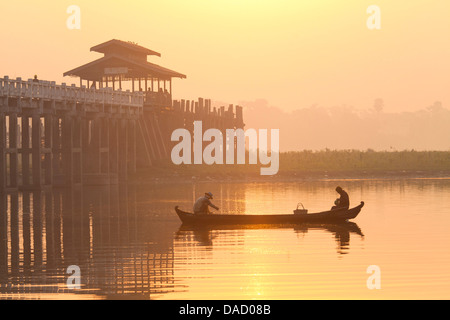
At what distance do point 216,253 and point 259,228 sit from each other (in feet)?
22.1

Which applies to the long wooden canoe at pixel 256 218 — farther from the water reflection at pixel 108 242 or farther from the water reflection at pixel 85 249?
the water reflection at pixel 85 249

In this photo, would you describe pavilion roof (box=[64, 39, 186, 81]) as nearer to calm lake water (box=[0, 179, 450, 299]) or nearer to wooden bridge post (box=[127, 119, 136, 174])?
wooden bridge post (box=[127, 119, 136, 174])

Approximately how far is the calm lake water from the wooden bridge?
718 cm

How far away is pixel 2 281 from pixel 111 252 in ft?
17.2

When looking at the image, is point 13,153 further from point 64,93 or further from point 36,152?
point 64,93

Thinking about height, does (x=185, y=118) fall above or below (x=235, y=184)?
above

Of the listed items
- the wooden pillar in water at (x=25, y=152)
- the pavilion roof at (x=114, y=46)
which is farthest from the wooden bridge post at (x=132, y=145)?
the wooden pillar in water at (x=25, y=152)

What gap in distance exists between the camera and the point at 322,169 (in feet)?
243

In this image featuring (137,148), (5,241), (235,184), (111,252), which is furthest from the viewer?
→ (137,148)

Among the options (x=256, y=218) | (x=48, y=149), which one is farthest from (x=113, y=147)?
(x=256, y=218)

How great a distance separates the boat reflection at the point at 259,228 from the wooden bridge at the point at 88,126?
19471mm

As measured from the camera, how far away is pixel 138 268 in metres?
21.3
